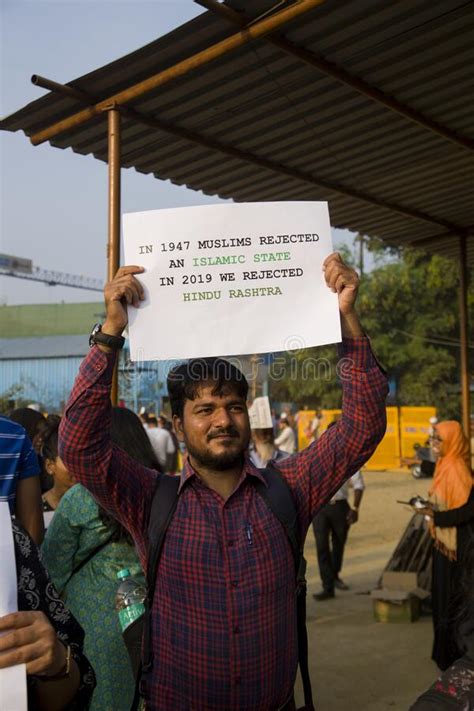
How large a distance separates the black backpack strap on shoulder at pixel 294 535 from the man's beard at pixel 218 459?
0.35 feet

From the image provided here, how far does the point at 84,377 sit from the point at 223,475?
1.66ft

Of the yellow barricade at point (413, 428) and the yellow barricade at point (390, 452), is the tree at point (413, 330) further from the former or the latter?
the yellow barricade at point (390, 452)

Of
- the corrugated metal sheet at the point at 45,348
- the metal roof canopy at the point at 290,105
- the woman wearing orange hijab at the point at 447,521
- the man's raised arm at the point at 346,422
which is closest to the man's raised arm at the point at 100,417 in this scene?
the man's raised arm at the point at 346,422

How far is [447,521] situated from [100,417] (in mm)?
3930

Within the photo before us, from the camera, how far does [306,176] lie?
212 inches

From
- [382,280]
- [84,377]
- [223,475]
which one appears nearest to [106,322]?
[84,377]

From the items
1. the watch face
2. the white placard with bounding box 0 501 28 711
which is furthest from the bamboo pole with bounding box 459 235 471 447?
the white placard with bounding box 0 501 28 711

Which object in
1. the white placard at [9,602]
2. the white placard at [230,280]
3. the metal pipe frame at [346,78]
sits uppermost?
the metal pipe frame at [346,78]

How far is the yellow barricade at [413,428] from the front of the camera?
23047 mm

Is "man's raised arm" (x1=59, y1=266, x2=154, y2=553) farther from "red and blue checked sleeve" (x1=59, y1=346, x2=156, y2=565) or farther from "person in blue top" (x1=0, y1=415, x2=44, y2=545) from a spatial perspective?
"person in blue top" (x1=0, y1=415, x2=44, y2=545)

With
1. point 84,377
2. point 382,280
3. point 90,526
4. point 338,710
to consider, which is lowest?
point 338,710

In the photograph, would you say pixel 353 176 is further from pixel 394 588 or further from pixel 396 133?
pixel 394 588

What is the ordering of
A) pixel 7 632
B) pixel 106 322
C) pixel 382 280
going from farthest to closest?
pixel 382 280
pixel 106 322
pixel 7 632

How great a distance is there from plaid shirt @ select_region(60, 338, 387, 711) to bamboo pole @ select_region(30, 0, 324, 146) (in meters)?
1.60
